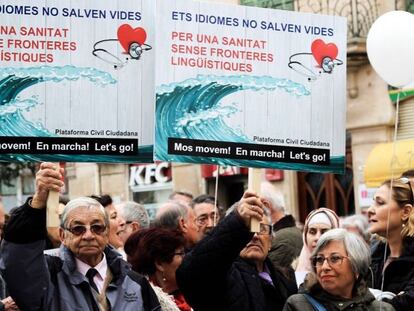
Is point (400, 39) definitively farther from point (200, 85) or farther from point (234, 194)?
point (234, 194)

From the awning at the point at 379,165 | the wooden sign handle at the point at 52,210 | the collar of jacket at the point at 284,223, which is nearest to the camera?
the wooden sign handle at the point at 52,210

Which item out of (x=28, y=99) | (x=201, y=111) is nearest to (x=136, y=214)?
(x=201, y=111)

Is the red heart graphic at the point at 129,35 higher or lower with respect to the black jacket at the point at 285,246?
higher

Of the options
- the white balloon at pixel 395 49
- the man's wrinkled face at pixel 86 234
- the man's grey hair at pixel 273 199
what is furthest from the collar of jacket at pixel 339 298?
the man's grey hair at pixel 273 199

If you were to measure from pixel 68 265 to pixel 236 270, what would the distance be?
41.2 inches

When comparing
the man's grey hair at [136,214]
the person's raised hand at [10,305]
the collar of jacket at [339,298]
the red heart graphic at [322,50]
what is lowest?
the person's raised hand at [10,305]

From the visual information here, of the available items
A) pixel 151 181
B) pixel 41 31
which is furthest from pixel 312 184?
pixel 41 31

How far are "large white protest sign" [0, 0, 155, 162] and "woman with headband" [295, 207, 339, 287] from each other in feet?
5.08

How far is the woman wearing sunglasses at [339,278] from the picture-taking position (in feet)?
22.9

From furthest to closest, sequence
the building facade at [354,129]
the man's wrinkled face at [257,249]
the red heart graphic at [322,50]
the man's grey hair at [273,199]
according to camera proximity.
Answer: the building facade at [354,129], the man's grey hair at [273,199], the red heart graphic at [322,50], the man's wrinkled face at [257,249]

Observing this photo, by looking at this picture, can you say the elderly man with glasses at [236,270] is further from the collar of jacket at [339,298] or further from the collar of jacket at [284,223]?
the collar of jacket at [284,223]

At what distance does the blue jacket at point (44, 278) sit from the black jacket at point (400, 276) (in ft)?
5.10

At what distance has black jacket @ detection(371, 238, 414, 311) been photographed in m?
7.52

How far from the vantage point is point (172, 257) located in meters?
7.78
